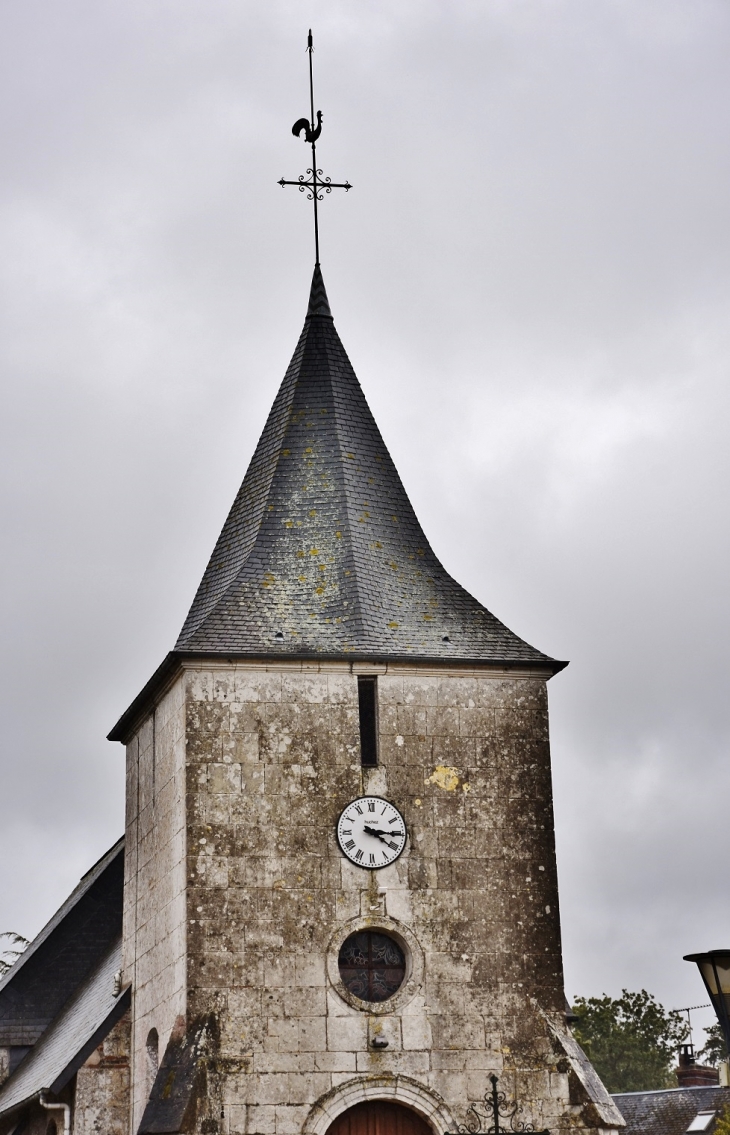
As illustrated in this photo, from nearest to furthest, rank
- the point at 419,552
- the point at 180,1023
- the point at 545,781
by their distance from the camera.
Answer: the point at 180,1023 < the point at 545,781 < the point at 419,552

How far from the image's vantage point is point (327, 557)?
2675cm

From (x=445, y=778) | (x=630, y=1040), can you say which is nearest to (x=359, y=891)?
(x=445, y=778)

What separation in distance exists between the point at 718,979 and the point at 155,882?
12.0m

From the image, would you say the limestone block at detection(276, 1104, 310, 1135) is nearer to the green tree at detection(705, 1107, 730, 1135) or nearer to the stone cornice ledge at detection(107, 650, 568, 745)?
the stone cornice ledge at detection(107, 650, 568, 745)

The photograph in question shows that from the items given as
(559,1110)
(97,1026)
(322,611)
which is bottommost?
(559,1110)

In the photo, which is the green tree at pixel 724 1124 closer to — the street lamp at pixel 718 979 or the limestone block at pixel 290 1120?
the limestone block at pixel 290 1120

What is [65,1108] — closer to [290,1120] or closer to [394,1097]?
[290,1120]

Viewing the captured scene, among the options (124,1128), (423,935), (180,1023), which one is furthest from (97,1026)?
(423,935)

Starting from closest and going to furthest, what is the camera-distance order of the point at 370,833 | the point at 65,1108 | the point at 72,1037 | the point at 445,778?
the point at 370,833, the point at 445,778, the point at 65,1108, the point at 72,1037

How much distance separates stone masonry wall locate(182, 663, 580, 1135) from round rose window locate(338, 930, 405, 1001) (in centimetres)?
21

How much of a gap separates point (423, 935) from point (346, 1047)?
177cm

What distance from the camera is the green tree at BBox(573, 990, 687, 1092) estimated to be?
66.8 m

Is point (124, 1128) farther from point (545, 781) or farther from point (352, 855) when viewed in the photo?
point (545, 781)

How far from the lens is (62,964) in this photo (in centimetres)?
3272
